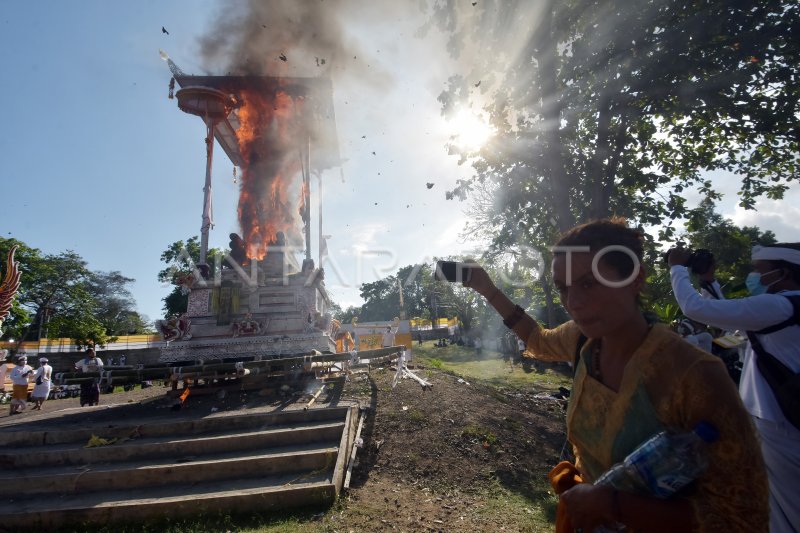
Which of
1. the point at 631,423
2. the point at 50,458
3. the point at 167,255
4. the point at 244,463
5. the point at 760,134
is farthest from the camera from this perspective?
the point at 167,255

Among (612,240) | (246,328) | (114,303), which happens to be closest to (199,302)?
(246,328)

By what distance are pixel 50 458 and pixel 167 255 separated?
134 ft

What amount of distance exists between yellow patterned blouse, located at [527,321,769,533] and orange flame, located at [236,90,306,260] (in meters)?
16.0

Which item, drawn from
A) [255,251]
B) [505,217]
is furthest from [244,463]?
[505,217]

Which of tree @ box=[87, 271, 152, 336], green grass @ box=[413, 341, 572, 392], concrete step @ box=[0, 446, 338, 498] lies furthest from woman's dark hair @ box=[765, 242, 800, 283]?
tree @ box=[87, 271, 152, 336]

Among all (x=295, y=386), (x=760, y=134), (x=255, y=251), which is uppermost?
(x=760, y=134)

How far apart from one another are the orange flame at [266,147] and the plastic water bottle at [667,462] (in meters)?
16.3

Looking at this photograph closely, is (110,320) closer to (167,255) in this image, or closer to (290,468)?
(167,255)

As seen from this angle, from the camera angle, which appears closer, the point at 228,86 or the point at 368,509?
the point at 368,509

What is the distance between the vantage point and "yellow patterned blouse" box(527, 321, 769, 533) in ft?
4.38

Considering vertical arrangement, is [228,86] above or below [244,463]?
above

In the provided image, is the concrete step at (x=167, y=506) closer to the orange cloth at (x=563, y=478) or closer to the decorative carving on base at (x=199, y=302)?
the orange cloth at (x=563, y=478)

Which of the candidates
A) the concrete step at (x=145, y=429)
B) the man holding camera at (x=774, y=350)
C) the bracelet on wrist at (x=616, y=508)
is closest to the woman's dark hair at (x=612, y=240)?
the bracelet on wrist at (x=616, y=508)

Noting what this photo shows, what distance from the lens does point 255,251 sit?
15.0 m
